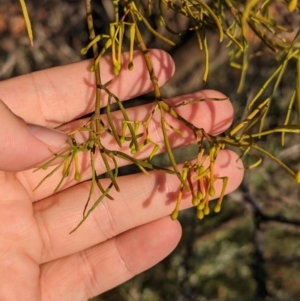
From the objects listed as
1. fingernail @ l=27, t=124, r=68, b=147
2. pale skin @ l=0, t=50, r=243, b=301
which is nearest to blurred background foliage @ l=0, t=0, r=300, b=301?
pale skin @ l=0, t=50, r=243, b=301

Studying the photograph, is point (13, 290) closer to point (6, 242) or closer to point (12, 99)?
point (6, 242)

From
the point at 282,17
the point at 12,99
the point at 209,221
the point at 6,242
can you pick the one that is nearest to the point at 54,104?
the point at 12,99

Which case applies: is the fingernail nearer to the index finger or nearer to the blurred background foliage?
the index finger

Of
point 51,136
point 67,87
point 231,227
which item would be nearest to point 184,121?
point 51,136

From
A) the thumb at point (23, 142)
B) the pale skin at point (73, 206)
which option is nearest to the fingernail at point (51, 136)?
the thumb at point (23, 142)

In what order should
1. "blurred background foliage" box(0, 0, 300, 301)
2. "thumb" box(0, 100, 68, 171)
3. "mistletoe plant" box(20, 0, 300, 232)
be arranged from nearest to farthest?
"mistletoe plant" box(20, 0, 300, 232) → "thumb" box(0, 100, 68, 171) → "blurred background foliage" box(0, 0, 300, 301)

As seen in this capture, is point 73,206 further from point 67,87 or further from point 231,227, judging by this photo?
point 231,227
